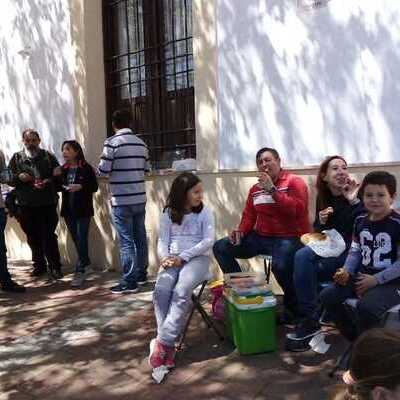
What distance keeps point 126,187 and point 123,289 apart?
111 centimetres

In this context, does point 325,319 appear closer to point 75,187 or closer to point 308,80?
point 308,80

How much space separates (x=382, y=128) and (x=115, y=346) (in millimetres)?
2823

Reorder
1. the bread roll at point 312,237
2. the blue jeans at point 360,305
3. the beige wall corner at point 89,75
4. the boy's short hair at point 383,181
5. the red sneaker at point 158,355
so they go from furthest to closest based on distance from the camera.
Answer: the beige wall corner at point 89,75 < the bread roll at point 312,237 < the red sneaker at point 158,355 < the boy's short hair at point 383,181 < the blue jeans at point 360,305

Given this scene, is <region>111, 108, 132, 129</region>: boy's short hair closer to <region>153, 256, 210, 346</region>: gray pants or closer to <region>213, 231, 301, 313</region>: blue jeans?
<region>213, 231, 301, 313</region>: blue jeans

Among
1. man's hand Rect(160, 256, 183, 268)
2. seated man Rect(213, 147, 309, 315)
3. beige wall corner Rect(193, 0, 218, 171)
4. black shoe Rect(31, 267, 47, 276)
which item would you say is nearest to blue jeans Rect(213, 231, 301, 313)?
seated man Rect(213, 147, 309, 315)

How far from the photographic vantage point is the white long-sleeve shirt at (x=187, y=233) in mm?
4445

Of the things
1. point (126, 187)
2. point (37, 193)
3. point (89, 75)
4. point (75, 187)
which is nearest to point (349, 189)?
point (126, 187)

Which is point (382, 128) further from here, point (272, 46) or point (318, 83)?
point (272, 46)

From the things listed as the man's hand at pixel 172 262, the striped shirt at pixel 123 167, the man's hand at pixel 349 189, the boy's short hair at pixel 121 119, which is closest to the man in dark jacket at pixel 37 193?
the striped shirt at pixel 123 167

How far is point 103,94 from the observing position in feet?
25.5

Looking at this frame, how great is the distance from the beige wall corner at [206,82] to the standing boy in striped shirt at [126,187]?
68 centimetres

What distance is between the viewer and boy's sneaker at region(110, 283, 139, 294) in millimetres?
6152

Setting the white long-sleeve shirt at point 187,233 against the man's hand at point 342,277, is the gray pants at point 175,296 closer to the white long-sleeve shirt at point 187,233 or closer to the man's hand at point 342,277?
the white long-sleeve shirt at point 187,233

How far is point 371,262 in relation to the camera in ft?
12.2
